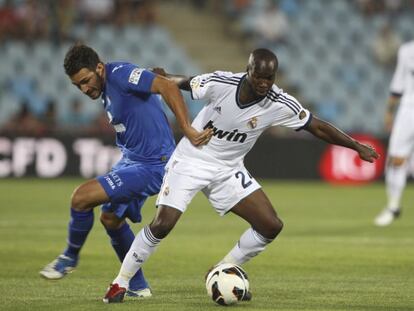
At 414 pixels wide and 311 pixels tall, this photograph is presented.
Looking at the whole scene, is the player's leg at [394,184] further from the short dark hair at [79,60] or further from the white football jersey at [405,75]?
the short dark hair at [79,60]

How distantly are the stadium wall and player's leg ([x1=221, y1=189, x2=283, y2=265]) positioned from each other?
11.7 m

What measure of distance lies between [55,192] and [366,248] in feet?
25.7

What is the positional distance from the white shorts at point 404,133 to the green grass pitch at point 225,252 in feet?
3.35

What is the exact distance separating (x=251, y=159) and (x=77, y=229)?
12313mm

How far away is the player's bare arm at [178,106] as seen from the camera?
6809mm

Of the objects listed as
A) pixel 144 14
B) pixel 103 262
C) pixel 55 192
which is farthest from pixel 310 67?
pixel 103 262

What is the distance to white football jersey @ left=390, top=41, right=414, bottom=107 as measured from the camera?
500 inches

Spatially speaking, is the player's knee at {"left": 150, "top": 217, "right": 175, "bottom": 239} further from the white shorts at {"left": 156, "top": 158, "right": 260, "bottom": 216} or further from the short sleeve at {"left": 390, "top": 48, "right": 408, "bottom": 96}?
the short sleeve at {"left": 390, "top": 48, "right": 408, "bottom": 96}

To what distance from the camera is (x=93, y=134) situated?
18828mm

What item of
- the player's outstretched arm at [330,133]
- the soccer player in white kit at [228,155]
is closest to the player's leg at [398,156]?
the soccer player in white kit at [228,155]

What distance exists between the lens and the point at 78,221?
7.34m

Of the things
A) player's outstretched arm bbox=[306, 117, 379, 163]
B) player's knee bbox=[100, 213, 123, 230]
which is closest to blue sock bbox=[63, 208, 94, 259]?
player's knee bbox=[100, 213, 123, 230]

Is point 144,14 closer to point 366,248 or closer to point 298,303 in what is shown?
point 366,248

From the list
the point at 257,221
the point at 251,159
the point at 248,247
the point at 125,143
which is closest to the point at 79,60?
the point at 125,143
